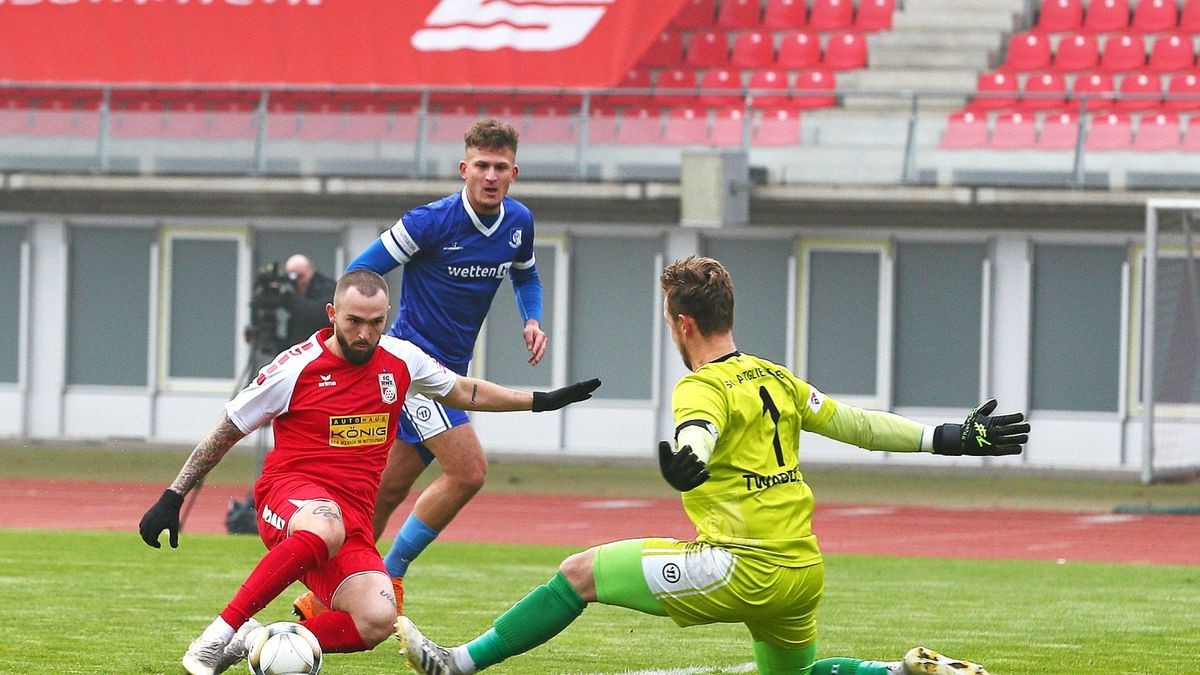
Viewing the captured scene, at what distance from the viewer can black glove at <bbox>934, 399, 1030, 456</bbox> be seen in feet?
21.2

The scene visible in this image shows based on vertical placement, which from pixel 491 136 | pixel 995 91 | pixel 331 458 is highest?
pixel 995 91

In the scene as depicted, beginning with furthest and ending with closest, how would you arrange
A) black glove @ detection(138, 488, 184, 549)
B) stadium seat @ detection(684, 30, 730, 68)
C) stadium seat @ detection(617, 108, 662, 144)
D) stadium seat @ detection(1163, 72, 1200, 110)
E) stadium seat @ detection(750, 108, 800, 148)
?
stadium seat @ detection(684, 30, 730, 68) → stadium seat @ detection(617, 108, 662, 144) → stadium seat @ detection(750, 108, 800, 148) → stadium seat @ detection(1163, 72, 1200, 110) → black glove @ detection(138, 488, 184, 549)

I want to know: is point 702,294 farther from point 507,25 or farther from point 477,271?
point 507,25

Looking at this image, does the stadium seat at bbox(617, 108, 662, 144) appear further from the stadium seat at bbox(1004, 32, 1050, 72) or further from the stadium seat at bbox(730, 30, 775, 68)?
the stadium seat at bbox(1004, 32, 1050, 72)

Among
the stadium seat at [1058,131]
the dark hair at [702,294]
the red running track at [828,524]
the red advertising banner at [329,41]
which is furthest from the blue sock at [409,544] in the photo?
the red advertising banner at [329,41]

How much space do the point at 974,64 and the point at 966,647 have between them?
54.0 feet

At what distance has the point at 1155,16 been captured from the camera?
2467 centimetres

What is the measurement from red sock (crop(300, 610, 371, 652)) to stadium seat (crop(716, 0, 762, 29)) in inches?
766

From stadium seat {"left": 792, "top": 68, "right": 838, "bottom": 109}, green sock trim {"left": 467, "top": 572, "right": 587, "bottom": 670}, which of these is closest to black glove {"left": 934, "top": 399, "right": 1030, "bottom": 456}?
green sock trim {"left": 467, "top": 572, "right": 587, "bottom": 670}

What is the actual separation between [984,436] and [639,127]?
16058 mm

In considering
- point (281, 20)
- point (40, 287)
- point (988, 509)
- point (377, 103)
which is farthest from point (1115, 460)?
point (40, 287)

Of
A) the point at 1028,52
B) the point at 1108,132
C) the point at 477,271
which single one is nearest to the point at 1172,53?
the point at 1028,52

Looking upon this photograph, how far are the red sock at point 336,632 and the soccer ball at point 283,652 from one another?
0.20 metres

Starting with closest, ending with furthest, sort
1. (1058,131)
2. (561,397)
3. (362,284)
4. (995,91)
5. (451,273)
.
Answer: (362,284) → (561,397) → (451,273) → (1058,131) → (995,91)
